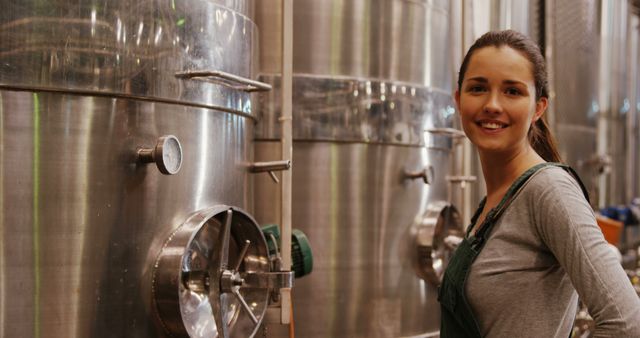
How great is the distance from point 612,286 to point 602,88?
653 centimetres

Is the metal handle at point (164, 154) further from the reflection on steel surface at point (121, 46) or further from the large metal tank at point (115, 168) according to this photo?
the reflection on steel surface at point (121, 46)

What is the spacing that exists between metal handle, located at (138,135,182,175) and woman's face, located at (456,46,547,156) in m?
1.10

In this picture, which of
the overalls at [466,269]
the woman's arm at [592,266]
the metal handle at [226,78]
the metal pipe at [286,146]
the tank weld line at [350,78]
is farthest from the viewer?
the tank weld line at [350,78]

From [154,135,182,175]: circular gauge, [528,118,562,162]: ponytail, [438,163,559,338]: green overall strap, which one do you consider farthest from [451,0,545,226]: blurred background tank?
[438,163,559,338]: green overall strap

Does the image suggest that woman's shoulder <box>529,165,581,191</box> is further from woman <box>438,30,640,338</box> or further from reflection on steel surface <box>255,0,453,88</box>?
reflection on steel surface <box>255,0,453,88</box>

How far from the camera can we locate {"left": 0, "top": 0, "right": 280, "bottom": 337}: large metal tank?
6.64ft

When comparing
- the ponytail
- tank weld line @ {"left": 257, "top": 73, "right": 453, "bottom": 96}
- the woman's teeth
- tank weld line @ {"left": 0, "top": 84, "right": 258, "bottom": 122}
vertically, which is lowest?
the ponytail

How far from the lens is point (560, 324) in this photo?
4.24ft

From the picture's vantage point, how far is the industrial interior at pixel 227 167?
2.06 metres

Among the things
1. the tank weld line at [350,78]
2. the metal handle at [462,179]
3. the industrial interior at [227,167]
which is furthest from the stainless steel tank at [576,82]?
the tank weld line at [350,78]

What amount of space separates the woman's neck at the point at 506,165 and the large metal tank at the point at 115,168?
43.4 inches

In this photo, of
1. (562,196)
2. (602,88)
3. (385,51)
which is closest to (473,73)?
(562,196)

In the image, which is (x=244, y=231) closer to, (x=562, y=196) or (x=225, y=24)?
(x=225, y=24)

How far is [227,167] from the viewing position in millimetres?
2607
